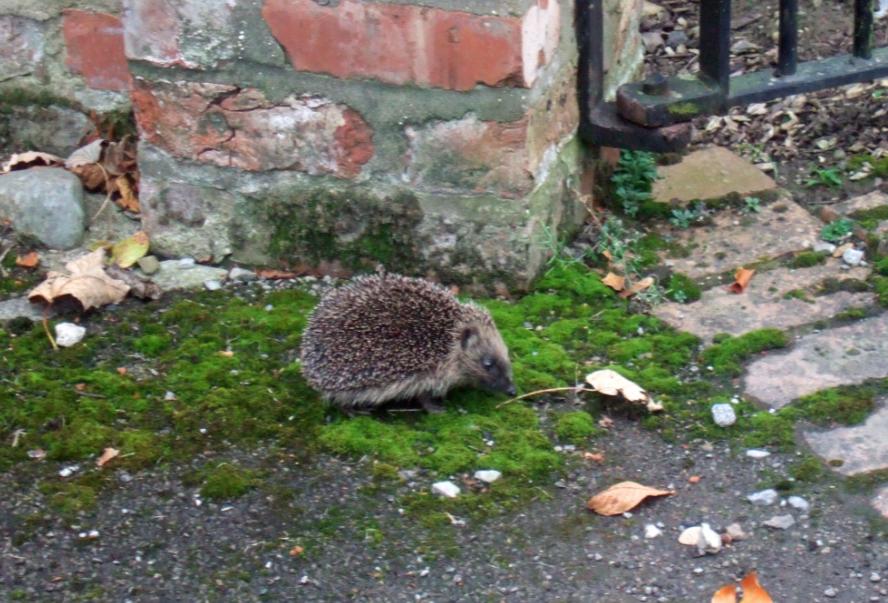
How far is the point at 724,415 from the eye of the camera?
4207mm

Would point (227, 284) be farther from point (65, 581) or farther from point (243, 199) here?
point (65, 581)

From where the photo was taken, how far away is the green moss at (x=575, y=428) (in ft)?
13.7

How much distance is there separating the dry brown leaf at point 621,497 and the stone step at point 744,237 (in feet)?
4.36

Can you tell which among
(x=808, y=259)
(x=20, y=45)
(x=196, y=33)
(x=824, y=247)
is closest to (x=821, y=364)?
(x=808, y=259)

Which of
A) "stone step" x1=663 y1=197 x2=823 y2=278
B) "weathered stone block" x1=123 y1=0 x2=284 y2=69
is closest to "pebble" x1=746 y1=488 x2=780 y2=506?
"stone step" x1=663 y1=197 x2=823 y2=278

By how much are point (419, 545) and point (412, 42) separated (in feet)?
5.90

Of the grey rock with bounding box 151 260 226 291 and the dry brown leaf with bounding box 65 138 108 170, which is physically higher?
the dry brown leaf with bounding box 65 138 108 170

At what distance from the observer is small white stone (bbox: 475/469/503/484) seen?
13.1 ft

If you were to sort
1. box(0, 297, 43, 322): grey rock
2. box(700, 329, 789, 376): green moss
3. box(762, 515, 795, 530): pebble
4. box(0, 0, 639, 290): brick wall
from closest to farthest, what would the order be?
1. box(762, 515, 795, 530): pebble
2. box(700, 329, 789, 376): green moss
3. box(0, 0, 639, 290): brick wall
4. box(0, 297, 43, 322): grey rock

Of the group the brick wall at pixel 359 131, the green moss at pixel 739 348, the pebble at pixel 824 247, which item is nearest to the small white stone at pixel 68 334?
the brick wall at pixel 359 131

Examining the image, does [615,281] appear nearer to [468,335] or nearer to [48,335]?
[468,335]

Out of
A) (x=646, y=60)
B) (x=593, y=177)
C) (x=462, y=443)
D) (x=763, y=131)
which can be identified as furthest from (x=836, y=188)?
(x=462, y=443)

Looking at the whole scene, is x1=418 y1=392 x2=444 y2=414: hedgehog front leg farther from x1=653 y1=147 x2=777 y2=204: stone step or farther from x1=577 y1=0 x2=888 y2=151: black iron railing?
x1=653 y1=147 x2=777 y2=204: stone step

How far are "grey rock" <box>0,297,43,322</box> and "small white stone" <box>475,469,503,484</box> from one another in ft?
6.04
